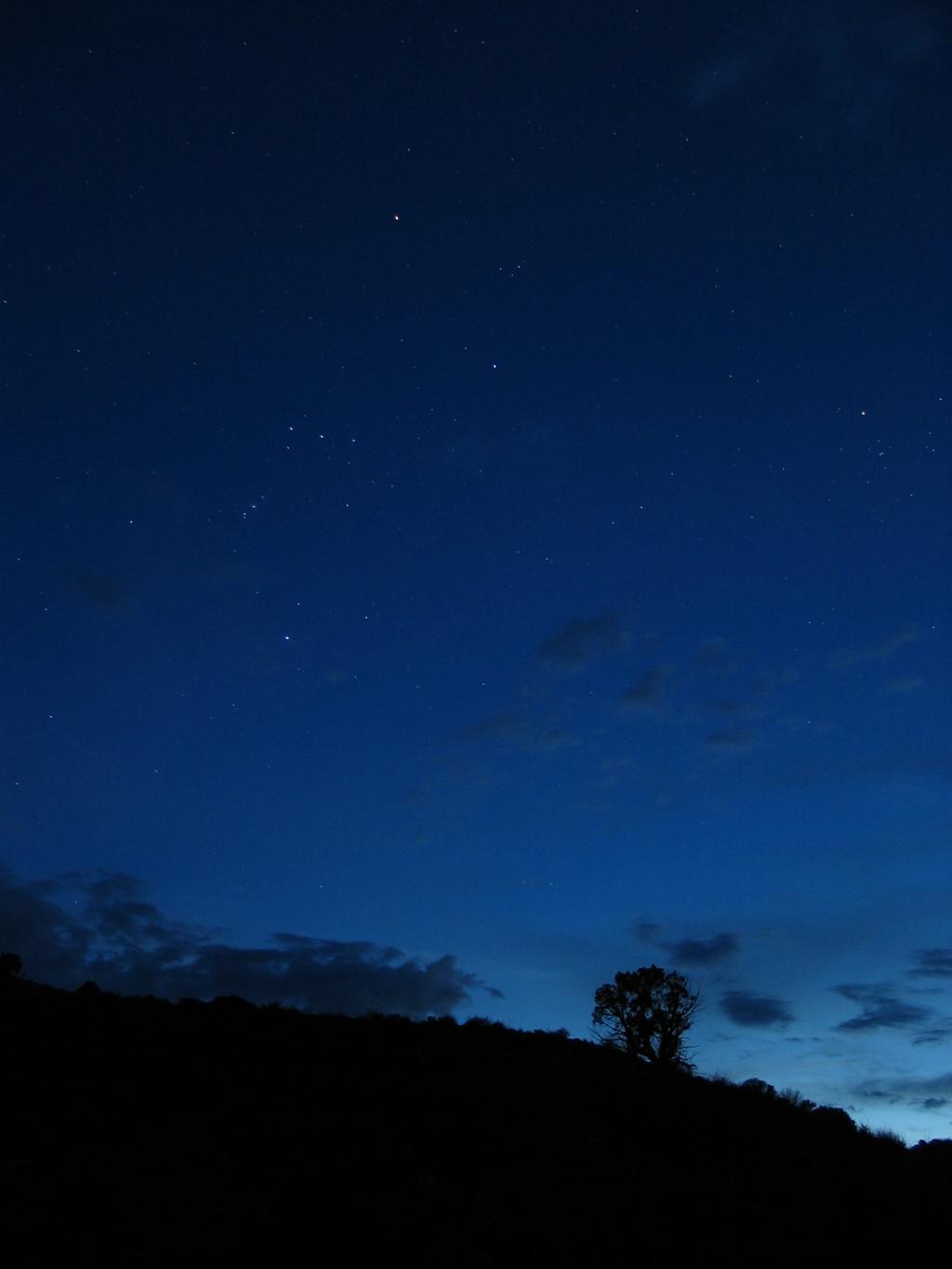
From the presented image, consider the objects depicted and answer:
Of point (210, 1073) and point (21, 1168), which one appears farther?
point (210, 1073)

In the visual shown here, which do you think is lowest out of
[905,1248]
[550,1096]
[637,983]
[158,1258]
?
[158,1258]

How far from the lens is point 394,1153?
1784 centimetres

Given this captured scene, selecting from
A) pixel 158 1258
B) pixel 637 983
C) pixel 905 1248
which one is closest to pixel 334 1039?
pixel 158 1258

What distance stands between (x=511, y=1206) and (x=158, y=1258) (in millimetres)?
5947

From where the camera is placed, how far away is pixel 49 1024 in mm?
24312

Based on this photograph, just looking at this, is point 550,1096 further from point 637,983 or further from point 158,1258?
point 637,983

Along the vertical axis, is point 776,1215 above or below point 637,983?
below

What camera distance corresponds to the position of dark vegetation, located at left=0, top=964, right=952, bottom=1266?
14.1 m

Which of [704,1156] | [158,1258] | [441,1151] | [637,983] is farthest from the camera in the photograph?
[637,983]

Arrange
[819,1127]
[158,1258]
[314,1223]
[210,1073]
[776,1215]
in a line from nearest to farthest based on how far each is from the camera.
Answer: [158,1258]
[314,1223]
[776,1215]
[210,1073]
[819,1127]

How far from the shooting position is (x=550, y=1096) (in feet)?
74.0

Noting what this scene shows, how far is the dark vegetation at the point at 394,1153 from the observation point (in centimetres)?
1409

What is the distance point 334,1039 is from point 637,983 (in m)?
17.8

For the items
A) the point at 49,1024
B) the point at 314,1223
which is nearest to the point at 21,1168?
the point at 314,1223
